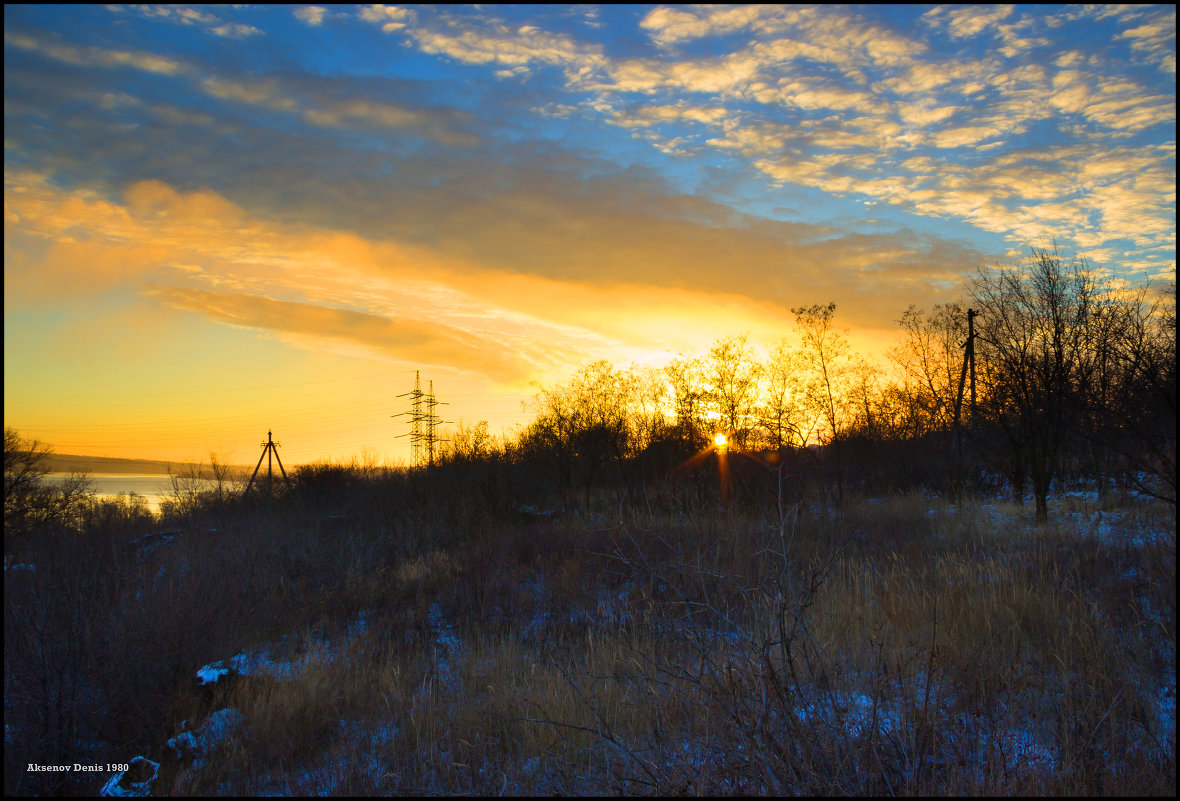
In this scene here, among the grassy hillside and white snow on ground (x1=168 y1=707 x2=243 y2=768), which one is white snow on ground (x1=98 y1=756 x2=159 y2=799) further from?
white snow on ground (x1=168 y1=707 x2=243 y2=768)

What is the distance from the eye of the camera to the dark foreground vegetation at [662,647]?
173 inches

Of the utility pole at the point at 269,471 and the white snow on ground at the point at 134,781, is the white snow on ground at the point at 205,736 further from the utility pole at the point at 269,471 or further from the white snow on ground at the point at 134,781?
the utility pole at the point at 269,471

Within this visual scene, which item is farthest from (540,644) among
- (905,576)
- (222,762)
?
(905,576)

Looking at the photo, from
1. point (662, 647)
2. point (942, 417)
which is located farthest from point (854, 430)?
point (662, 647)

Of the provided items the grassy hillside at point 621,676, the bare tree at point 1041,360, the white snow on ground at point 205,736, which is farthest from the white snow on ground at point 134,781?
the bare tree at point 1041,360

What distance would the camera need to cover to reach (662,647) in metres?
7.71

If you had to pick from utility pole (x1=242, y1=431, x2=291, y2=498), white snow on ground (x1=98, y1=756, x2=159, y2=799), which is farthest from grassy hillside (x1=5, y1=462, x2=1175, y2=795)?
utility pole (x1=242, y1=431, x2=291, y2=498)

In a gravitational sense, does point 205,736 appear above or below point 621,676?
below

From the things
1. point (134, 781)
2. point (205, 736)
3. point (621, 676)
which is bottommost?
point (134, 781)

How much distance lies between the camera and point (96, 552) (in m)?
11.0

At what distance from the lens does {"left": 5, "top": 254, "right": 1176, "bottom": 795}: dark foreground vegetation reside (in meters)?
4.38

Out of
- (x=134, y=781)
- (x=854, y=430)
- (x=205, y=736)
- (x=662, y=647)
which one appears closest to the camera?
(x=134, y=781)

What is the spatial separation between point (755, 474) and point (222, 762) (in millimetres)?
21065

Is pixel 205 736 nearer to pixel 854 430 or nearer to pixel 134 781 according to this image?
pixel 134 781
